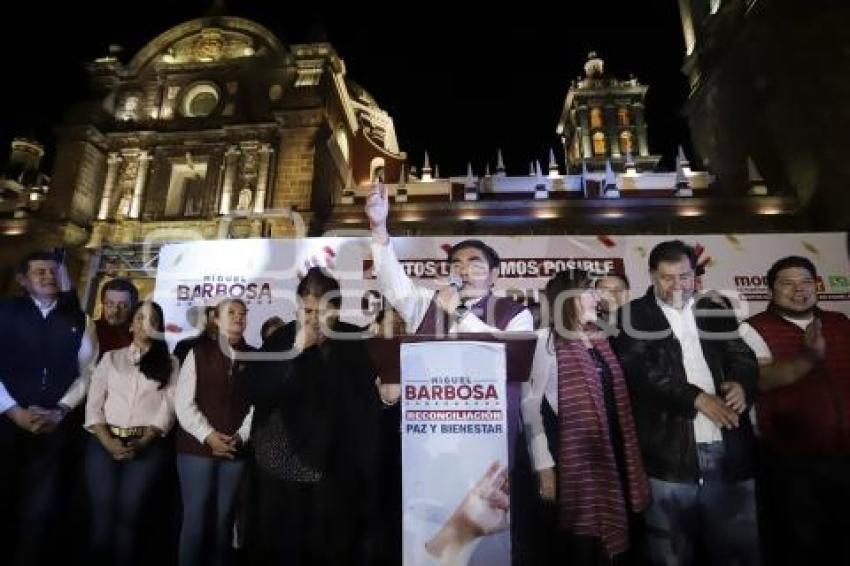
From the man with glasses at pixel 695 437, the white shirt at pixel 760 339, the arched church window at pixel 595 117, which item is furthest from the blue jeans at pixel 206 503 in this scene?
the arched church window at pixel 595 117

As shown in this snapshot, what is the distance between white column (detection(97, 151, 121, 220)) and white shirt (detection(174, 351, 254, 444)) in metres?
18.0

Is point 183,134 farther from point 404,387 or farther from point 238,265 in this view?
point 404,387

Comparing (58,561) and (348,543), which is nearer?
(348,543)

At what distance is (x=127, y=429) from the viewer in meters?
4.06

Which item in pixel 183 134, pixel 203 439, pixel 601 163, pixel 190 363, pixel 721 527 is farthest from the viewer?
pixel 601 163

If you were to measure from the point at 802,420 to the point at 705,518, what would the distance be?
1.14 m

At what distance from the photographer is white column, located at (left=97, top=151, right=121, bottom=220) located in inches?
776

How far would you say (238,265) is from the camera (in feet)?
28.9

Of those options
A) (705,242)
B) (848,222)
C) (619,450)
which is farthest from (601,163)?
(619,450)

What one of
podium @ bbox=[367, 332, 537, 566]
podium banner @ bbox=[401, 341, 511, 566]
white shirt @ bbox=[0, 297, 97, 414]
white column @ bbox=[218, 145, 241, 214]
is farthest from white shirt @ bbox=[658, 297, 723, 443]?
white column @ bbox=[218, 145, 241, 214]

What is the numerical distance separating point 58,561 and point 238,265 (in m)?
5.17

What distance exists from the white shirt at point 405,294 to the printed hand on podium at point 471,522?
3.29 ft

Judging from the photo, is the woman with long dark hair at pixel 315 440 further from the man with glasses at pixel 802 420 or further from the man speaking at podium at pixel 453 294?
the man with glasses at pixel 802 420

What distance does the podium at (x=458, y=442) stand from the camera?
271cm
